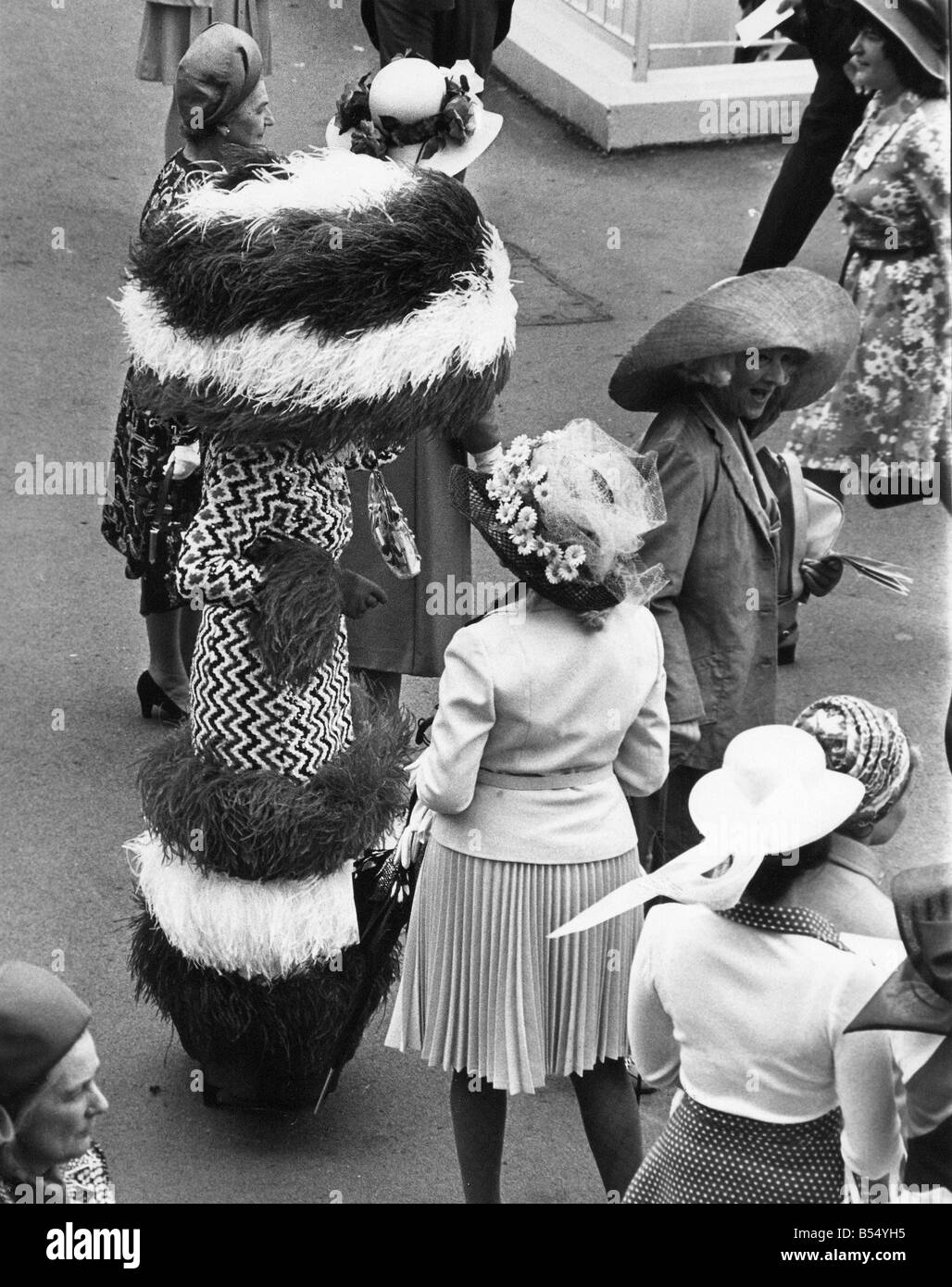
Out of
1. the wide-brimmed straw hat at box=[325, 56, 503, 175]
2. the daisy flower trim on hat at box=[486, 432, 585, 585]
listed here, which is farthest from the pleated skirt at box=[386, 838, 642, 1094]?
the wide-brimmed straw hat at box=[325, 56, 503, 175]

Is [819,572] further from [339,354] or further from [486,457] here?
[339,354]

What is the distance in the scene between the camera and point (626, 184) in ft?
32.8

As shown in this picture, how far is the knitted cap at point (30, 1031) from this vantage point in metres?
2.97

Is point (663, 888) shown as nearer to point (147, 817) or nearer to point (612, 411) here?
point (147, 817)

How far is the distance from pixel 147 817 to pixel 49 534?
3023 mm

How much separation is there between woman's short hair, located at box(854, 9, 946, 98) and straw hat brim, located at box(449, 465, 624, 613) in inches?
113

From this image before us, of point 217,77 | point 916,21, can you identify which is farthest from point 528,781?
point 916,21

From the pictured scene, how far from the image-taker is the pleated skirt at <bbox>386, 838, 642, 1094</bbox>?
3.90m

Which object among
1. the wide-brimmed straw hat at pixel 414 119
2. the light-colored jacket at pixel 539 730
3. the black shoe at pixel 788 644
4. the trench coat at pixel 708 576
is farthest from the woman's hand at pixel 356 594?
the black shoe at pixel 788 644

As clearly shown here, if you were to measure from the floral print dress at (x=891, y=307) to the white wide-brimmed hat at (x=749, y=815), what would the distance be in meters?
3.29

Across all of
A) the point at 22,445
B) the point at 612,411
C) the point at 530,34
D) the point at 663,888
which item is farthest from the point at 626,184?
the point at 663,888

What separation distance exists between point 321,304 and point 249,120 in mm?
1801

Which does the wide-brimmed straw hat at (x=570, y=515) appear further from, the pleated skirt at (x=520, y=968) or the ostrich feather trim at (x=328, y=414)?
the pleated skirt at (x=520, y=968)

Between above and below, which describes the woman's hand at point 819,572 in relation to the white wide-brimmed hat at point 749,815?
below
